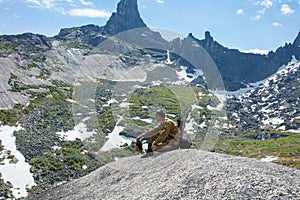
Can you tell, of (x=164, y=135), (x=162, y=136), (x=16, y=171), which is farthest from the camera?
(x=16, y=171)

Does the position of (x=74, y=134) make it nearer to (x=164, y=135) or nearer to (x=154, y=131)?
(x=164, y=135)

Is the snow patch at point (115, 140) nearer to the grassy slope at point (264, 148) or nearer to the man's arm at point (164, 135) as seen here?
the man's arm at point (164, 135)

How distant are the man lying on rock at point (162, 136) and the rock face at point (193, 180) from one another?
0.56 meters

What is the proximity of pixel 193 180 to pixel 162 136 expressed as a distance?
140 inches

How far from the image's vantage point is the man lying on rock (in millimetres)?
15305

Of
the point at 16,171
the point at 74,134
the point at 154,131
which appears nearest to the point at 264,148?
the point at 74,134

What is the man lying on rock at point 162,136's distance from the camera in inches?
603

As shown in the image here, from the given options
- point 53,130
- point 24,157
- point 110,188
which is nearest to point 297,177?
point 110,188

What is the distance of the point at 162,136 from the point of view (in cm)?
1599

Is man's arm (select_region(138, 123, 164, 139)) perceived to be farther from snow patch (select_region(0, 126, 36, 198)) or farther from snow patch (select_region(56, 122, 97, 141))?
snow patch (select_region(56, 122, 97, 141))

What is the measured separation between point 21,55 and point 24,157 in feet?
382

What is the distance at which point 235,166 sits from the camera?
42.6ft

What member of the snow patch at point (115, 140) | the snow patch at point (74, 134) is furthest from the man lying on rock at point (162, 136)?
the snow patch at point (74, 134)

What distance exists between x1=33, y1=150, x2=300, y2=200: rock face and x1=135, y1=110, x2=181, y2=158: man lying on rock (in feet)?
1.85
